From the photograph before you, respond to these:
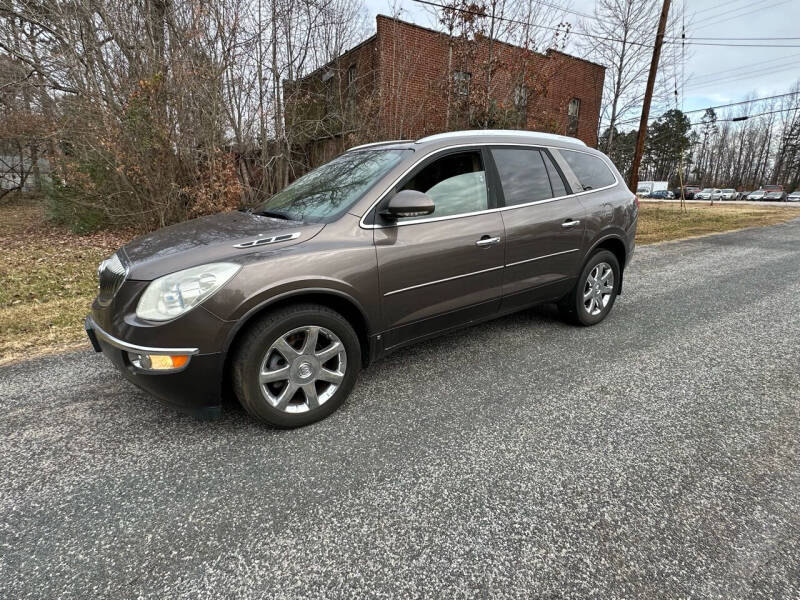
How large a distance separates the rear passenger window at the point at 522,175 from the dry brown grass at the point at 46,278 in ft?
13.0

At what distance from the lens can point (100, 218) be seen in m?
9.89

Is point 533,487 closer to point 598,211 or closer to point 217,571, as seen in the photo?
point 217,571

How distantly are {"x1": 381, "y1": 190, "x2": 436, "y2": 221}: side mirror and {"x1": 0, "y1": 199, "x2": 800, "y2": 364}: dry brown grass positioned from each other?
Result: 321 centimetres

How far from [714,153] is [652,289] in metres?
91.1

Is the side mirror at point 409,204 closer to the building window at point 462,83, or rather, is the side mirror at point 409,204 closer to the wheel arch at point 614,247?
the wheel arch at point 614,247

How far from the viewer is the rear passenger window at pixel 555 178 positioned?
375 cm

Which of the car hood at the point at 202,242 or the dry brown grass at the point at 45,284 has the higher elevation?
the car hood at the point at 202,242

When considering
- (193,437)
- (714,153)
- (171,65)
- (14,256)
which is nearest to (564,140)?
(193,437)

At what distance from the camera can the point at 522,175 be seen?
139 inches

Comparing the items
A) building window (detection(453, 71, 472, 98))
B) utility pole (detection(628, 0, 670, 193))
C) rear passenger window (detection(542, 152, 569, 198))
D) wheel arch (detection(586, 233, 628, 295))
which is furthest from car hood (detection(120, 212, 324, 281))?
utility pole (detection(628, 0, 670, 193))

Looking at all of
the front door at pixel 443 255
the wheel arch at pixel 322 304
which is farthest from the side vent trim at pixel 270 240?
the front door at pixel 443 255

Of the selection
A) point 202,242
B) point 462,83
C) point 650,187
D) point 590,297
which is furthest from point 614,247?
point 650,187

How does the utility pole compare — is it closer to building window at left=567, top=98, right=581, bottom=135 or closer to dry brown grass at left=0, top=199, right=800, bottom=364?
dry brown grass at left=0, top=199, right=800, bottom=364

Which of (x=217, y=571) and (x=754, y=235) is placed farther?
(x=754, y=235)
